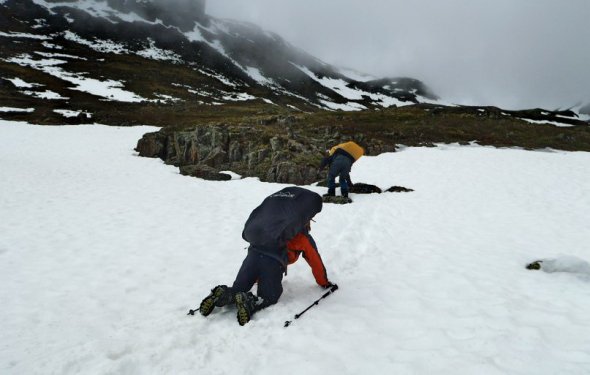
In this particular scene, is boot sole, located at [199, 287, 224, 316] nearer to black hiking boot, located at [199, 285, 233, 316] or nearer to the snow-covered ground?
black hiking boot, located at [199, 285, 233, 316]

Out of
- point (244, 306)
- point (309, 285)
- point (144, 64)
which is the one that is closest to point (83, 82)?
point (144, 64)

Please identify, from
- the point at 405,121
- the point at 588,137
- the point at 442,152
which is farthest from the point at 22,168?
the point at 588,137

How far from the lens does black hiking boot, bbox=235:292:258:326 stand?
546 cm

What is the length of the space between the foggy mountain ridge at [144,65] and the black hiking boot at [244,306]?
50.3m

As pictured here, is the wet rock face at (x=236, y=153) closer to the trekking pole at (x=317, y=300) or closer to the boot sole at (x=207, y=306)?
the trekking pole at (x=317, y=300)

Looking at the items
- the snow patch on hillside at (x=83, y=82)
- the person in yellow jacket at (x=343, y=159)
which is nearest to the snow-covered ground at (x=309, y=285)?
the person in yellow jacket at (x=343, y=159)

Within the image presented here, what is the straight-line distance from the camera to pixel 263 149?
22.2 metres

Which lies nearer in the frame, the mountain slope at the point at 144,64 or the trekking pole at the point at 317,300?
the trekking pole at the point at 317,300

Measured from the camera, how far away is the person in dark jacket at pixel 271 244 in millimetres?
5877

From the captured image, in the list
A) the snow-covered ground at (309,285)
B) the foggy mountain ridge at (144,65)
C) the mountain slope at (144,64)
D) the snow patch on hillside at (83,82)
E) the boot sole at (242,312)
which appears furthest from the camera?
the mountain slope at (144,64)

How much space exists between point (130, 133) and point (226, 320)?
3709 cm

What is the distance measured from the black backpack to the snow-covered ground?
3.99ft

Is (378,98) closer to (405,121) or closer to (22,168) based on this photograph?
(405,121)

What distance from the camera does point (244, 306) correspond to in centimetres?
554
